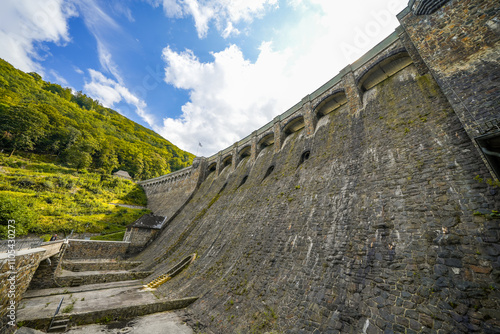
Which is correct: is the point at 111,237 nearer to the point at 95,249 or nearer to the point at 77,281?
the point at 95,249

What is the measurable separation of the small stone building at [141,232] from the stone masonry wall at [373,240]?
1371 centimetres

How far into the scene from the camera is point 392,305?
4477mm

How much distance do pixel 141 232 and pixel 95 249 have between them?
4531 millimetres

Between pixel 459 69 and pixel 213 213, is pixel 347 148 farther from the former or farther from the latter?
pixel 213 213

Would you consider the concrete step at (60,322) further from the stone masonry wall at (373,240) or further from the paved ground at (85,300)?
the stone masonry wall at (373,240)

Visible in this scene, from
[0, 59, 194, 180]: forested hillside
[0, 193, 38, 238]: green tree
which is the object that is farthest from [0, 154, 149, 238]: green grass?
[0, 59, 194, 180]: forested hillside

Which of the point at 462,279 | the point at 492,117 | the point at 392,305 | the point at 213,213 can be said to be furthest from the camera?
the point at 213,213

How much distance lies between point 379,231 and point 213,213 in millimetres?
14251

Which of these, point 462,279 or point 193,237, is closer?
point 462,279

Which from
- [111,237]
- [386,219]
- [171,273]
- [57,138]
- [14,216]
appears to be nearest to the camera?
[386,219]

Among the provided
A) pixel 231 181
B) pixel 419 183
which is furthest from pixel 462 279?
pixel 231 181

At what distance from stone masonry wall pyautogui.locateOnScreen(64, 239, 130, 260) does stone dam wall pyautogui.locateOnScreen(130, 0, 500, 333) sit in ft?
44.2

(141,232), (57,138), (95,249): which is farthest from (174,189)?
(57,138)

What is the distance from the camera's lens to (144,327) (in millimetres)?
7383
